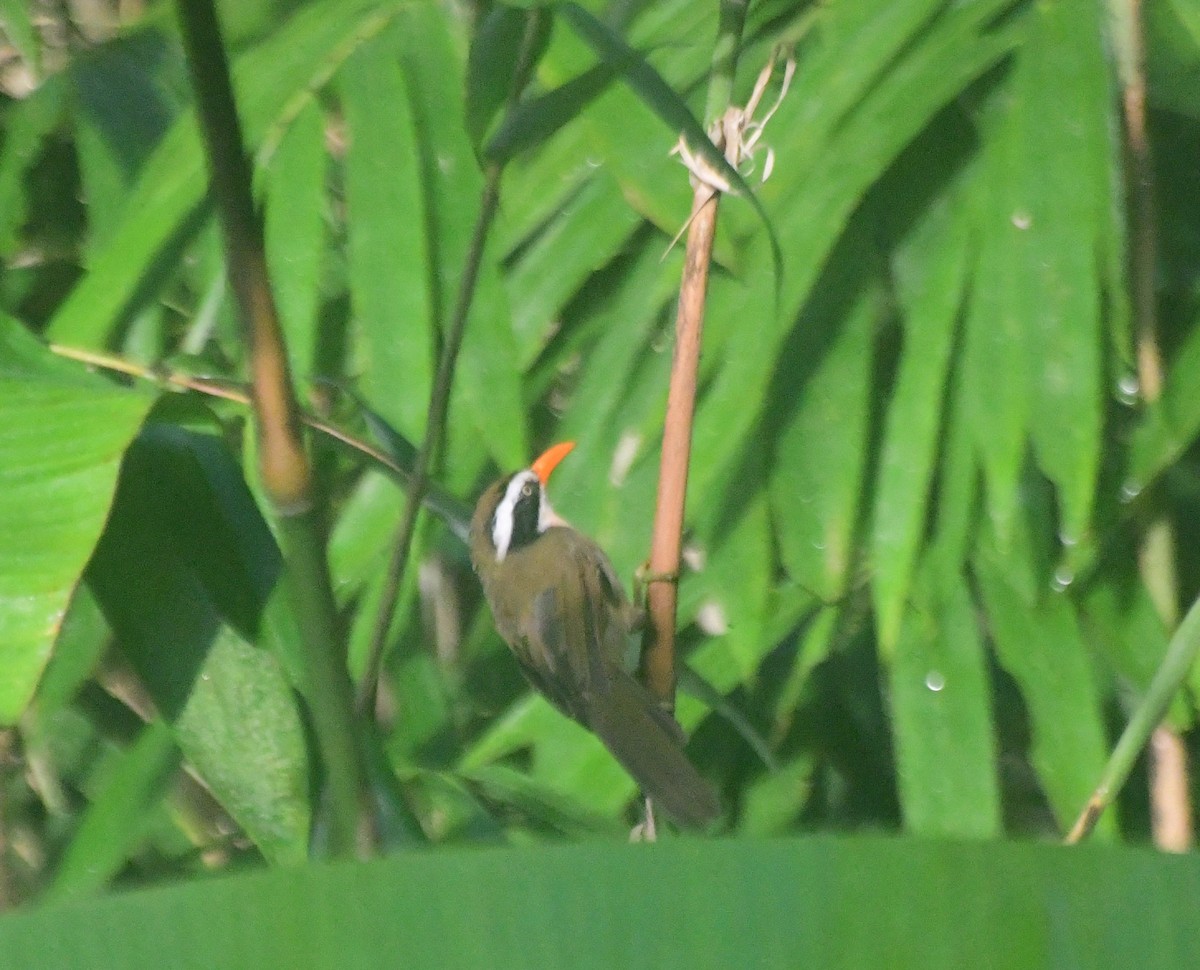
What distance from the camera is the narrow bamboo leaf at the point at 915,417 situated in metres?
1.06

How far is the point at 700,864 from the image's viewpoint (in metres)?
0.34

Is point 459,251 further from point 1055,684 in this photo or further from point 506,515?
point 1055,684

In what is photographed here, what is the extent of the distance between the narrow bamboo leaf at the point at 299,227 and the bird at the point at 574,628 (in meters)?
0.23

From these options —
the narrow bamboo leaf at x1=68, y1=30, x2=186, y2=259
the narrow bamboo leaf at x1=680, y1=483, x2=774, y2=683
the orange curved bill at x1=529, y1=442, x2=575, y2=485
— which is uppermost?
the narrow bamboo leaf at x1=68, y1=30, x2=186, y2=259

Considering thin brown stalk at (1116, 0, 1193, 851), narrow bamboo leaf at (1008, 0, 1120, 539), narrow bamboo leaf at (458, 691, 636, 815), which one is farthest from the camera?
narrow bamboo leaf at (458, 691, 636, 815)

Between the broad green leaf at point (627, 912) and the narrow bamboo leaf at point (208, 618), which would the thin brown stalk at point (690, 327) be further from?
the broad green leaf at point (627, 912)

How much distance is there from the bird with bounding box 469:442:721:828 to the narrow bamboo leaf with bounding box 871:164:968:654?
197 millimetres

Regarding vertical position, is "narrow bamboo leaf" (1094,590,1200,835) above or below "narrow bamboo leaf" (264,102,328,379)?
below

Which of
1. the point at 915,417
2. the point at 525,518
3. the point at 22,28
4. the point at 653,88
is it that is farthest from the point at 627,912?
the point at 22,28

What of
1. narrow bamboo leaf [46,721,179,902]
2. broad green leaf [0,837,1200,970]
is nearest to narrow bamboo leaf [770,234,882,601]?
narrow bamboo leaf [46,721,179,902]

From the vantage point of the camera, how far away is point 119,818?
1.22 meters

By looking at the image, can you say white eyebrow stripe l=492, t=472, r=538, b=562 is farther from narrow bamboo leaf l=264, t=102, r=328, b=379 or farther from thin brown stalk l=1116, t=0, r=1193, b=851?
thin brown stalk l=1116, t=0, r=1193, b=851

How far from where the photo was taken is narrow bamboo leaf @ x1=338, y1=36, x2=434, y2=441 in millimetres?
1115

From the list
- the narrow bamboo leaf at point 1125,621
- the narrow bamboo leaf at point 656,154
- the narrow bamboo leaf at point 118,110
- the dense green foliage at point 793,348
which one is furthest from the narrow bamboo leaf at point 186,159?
the narrow bamboo leaf at point 1125,621
